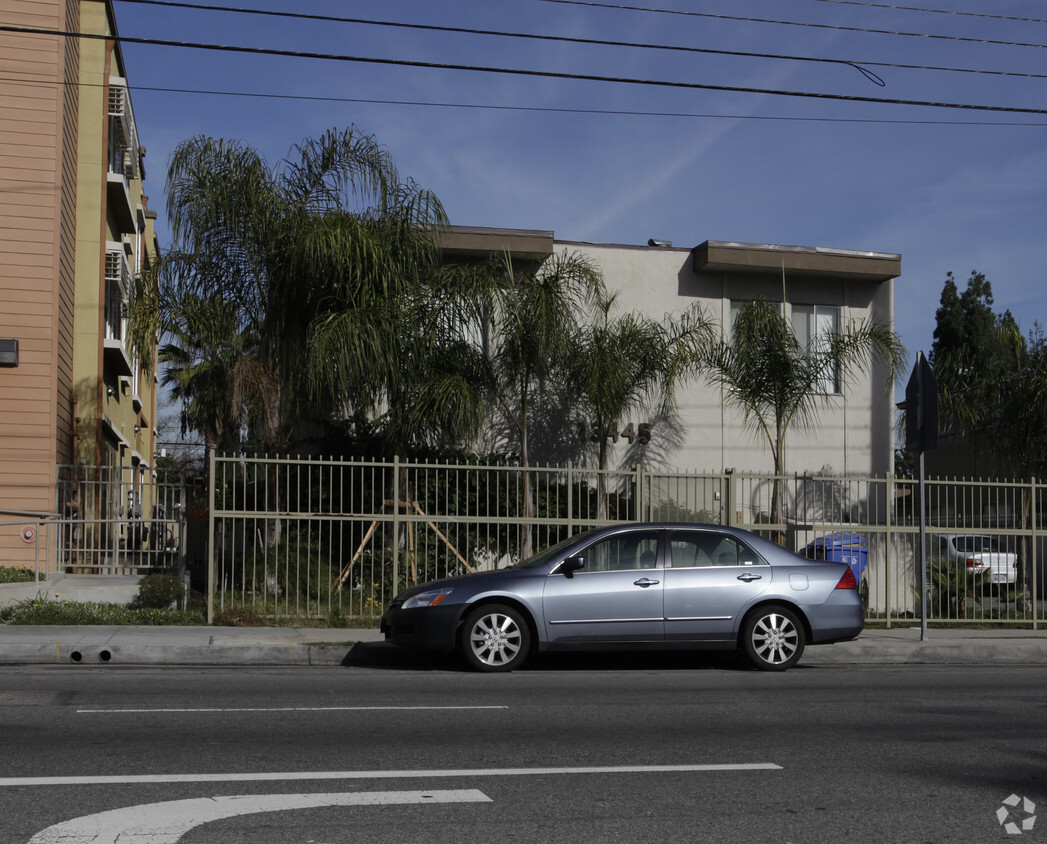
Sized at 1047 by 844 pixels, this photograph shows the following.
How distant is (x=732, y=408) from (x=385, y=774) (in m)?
15.5

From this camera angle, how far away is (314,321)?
51.1 ft

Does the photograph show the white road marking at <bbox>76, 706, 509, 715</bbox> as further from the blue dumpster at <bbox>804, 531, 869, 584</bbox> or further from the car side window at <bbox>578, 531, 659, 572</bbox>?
the blue dumpster at <bbox>804, 531, 869, 584</bbox>

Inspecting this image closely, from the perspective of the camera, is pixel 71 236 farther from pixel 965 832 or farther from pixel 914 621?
pixel 965 832

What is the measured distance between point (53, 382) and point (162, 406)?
118 feet

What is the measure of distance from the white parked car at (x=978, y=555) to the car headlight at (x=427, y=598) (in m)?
8.22

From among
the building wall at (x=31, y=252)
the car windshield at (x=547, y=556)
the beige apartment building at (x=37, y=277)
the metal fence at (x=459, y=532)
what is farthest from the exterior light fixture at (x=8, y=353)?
the car windshield at (x=547, y=556)

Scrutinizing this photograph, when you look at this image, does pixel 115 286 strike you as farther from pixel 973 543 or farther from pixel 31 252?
pixel 973 543

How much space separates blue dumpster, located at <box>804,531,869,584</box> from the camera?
15492 millimetres

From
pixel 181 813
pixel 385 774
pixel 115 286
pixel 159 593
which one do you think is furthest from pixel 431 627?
pixel 115 286

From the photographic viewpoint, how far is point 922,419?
13.4m

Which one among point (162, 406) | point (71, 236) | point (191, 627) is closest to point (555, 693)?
point (191, 627)

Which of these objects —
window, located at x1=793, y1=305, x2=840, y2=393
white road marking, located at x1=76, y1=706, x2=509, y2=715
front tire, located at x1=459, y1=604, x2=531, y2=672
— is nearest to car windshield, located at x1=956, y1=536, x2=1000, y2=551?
window, located at x1=793, y1=305, x2=840, y2=393

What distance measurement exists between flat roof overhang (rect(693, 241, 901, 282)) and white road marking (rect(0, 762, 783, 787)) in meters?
15.0

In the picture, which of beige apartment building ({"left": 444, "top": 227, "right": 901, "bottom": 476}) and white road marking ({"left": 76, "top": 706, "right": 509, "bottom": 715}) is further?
beige apartment building ({"left": 444, "top": 227, "right": 901, "bottom": 476})
